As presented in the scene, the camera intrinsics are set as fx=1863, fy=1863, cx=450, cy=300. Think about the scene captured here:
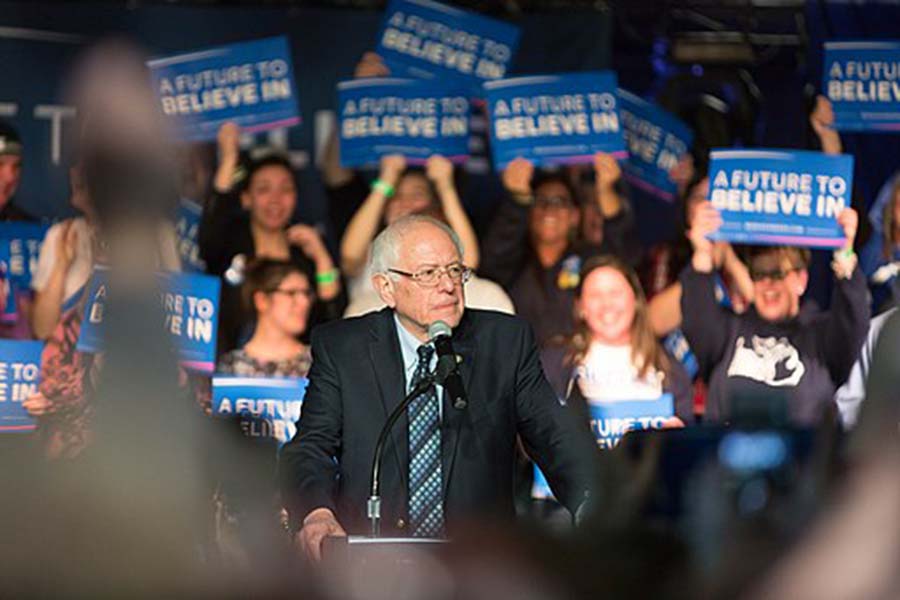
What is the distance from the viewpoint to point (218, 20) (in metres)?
9.23

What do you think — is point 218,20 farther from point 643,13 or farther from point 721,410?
point 721,410

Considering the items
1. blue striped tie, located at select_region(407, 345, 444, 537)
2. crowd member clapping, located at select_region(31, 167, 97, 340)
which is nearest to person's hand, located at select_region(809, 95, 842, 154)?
crowd member clapping, located at select_region(31, 167, 97, 340)

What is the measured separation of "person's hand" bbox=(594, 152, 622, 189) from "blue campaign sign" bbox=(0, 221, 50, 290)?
2459mm

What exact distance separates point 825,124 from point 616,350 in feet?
5.53

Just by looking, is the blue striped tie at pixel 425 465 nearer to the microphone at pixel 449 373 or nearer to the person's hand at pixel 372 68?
the microphone at pixel 449 373

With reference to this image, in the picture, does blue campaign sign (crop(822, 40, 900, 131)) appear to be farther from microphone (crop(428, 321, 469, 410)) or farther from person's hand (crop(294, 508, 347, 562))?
person's hand (crop(294, 508, 347, 562))

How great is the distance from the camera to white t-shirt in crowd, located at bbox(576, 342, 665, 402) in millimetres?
7199

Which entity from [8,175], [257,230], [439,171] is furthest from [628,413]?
[8,175]

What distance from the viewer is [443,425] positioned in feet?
14.5

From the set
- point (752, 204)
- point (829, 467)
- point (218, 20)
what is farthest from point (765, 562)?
point (218, 20)

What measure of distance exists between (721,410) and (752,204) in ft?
3.10

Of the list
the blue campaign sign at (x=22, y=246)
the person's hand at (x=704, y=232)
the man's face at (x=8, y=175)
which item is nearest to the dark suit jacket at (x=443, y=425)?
the person's hand at (x=704, y=232)

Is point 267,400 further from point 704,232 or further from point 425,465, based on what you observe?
point 425,465

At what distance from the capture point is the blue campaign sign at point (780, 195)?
7.72 m
